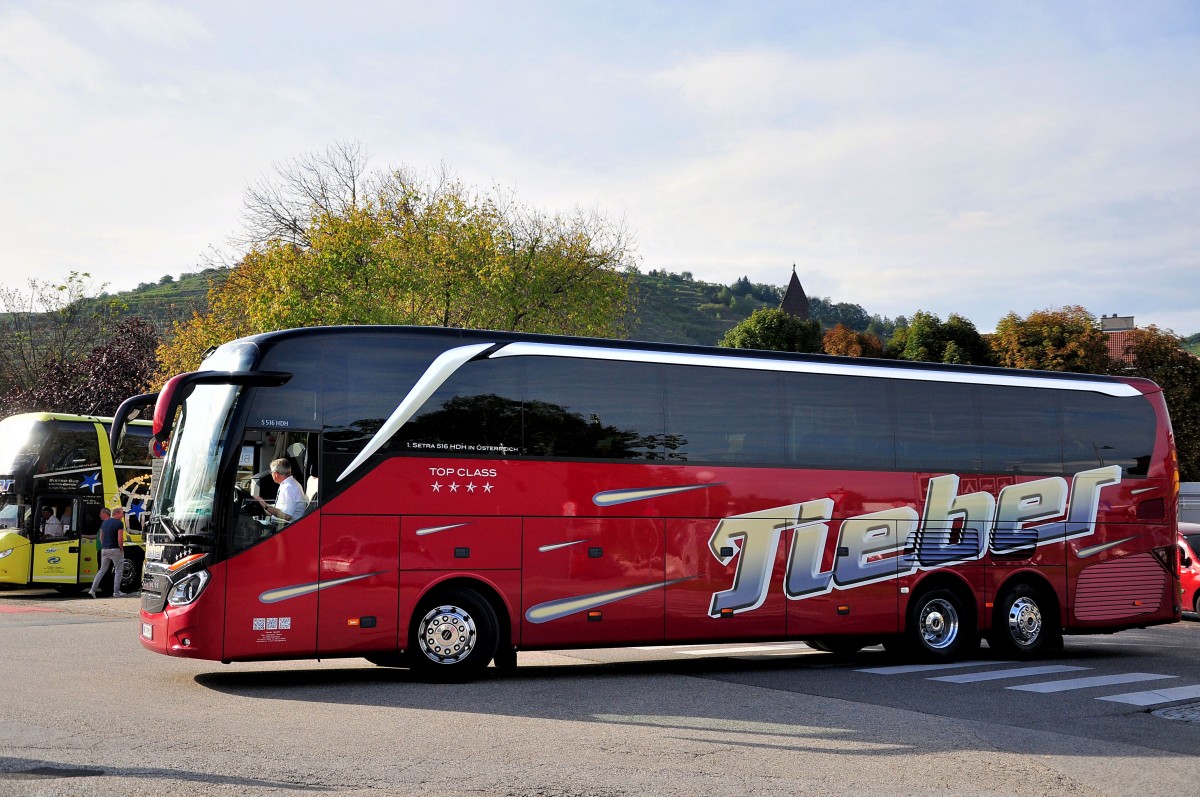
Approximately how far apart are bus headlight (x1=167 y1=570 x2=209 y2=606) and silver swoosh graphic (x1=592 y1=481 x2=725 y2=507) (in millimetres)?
4200

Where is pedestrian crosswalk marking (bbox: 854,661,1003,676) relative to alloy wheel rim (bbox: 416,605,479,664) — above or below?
below

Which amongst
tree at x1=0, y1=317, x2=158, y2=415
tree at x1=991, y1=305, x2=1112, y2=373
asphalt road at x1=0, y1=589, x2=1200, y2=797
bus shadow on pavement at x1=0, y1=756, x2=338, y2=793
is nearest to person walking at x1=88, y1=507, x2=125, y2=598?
asphalt road at x1=0, y1=589, x2=1200, y2=797

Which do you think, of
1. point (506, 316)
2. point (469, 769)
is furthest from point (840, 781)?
point (506, 316)

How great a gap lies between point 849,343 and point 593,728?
74902 millimetres

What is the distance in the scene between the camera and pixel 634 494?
13961 mm

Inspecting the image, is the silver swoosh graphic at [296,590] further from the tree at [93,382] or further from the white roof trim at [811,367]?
the tree at [93,382]

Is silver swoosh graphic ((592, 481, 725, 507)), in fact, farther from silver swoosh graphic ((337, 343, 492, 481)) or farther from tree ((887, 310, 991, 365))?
tree ((887, 310, 991, 365))

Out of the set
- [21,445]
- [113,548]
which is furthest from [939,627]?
[21,445]

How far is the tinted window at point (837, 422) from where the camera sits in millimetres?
15031

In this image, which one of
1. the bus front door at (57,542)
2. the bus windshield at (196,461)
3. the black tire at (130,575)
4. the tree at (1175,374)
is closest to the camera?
the bus windshield at (196,461)

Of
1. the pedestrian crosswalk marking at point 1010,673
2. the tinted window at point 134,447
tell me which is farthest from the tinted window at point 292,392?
the tinted window at point 134,447

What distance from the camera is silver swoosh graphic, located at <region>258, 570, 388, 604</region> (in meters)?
12.0

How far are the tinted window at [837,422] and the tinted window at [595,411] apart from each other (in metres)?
1.70

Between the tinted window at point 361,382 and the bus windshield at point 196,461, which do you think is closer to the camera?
the bus windshield at point 196,461
